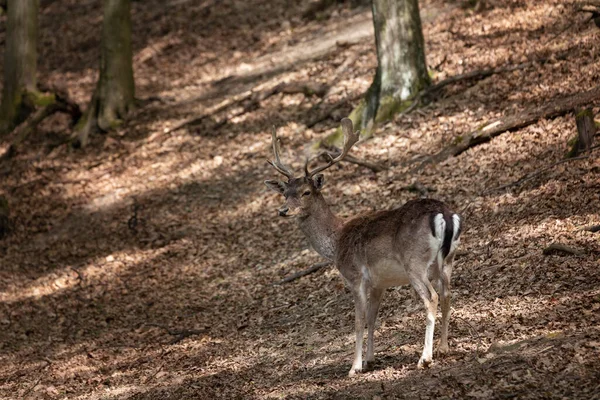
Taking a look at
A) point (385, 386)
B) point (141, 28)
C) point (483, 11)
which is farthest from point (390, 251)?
point (141, 28)

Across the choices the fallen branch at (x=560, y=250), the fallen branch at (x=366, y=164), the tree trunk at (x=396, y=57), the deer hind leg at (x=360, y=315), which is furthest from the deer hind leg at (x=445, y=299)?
the tree trunk at (x=396, y=57)

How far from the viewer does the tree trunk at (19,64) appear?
1941cm

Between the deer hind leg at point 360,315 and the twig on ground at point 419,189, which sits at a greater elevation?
the deer hind leg at point 360,315

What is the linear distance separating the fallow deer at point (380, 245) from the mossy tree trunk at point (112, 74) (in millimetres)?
10752

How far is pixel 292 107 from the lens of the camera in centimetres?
1642

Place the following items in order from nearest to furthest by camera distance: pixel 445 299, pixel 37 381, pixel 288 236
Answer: pixel 445 299
pixel 37 381
pixel 288 236

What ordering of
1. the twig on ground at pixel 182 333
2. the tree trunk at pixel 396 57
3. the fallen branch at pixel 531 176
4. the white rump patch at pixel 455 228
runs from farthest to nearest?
1. the tree trunk at pixel 396 57
2. the twig on ground at pixel 182 333
3. the fallen branch at pixel 531 176
4. the white rump patch at pixel 455 228

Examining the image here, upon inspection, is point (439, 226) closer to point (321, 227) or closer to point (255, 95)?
point (321, 227)

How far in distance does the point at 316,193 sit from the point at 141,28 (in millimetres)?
17529

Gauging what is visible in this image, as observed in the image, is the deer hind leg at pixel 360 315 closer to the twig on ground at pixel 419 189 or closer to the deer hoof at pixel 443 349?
the deer hoof at pixel 443 349

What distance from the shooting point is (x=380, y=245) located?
7.56 m

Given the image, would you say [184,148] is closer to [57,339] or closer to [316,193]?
[57,339]

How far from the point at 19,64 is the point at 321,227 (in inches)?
536

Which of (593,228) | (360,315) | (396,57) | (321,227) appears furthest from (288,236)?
(593,228)
